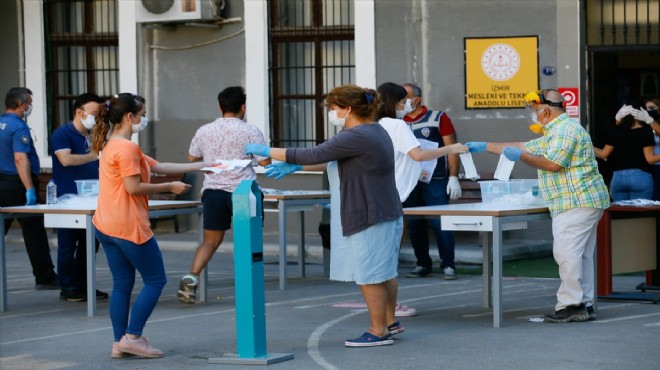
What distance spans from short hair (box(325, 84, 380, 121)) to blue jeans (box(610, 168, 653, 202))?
18.5 ft

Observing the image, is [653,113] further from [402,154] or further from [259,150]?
[259,150]

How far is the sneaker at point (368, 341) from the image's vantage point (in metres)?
9.21

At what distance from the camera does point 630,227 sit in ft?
37.3

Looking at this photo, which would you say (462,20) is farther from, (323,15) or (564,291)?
(564,291)

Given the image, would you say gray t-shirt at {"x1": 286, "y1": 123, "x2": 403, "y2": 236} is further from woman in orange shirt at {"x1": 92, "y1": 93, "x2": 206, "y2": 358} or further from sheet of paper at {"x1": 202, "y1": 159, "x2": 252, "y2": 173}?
woman in orange shirt at {"x1": 92, "y1": 93, "x2": 206, "y2": 358}

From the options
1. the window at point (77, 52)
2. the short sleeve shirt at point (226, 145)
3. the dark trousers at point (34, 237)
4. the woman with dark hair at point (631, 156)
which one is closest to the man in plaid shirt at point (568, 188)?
the short sleeve shirt at point (226, 145)

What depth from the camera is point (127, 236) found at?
8906mm

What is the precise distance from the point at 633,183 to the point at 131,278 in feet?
22.2

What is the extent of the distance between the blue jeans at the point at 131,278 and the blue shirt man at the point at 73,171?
3128 mm

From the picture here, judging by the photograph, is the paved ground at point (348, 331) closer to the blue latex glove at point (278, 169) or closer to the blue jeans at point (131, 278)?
the blue jeans at point (131, 278)

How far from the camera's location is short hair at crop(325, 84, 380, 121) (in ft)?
29.9

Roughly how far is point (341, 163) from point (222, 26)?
29.7 feet

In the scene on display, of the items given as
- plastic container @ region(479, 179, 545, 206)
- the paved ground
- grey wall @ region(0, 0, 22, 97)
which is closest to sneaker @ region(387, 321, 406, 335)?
the paved ground

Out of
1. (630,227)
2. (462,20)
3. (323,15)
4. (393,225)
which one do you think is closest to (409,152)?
(393,225)
